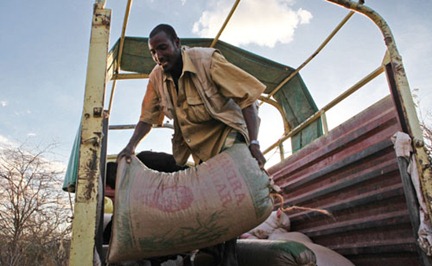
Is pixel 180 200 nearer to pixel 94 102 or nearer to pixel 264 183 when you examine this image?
pixel 264 183

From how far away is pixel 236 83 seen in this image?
1.59m

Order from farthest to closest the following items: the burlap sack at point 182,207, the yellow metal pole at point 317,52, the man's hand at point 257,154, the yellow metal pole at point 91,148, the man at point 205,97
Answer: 1. the yellow metal pole at point 317,52
2. the man at point 205,97
3. the man's hand at point 257,154
4. the burlap sack at point 182,207
5. the yellow metal pole at point 91,148

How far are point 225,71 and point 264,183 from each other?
0.59 metres

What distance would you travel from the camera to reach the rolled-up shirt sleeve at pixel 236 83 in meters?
1.57

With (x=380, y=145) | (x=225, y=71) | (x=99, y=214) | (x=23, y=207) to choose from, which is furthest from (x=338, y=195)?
(x=23, y=207)

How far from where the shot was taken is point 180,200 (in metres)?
1.20

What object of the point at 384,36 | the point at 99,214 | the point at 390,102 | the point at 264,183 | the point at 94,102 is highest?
the point at 384,36

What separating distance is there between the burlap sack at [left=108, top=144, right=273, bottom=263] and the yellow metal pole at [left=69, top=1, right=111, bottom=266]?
120 millimetres

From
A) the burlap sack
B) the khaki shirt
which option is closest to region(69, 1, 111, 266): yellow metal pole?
the burlap sack

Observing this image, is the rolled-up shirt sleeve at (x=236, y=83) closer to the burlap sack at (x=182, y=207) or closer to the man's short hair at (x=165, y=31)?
the man's short hair at (x=165, y=31)

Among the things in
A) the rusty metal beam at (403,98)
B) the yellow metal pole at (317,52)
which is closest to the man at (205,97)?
the rusty metal beam at (403,98)

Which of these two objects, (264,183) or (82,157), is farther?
(264,183)

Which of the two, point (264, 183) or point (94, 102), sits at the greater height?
point (94, 102)

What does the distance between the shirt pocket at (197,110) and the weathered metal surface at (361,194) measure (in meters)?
0.94
